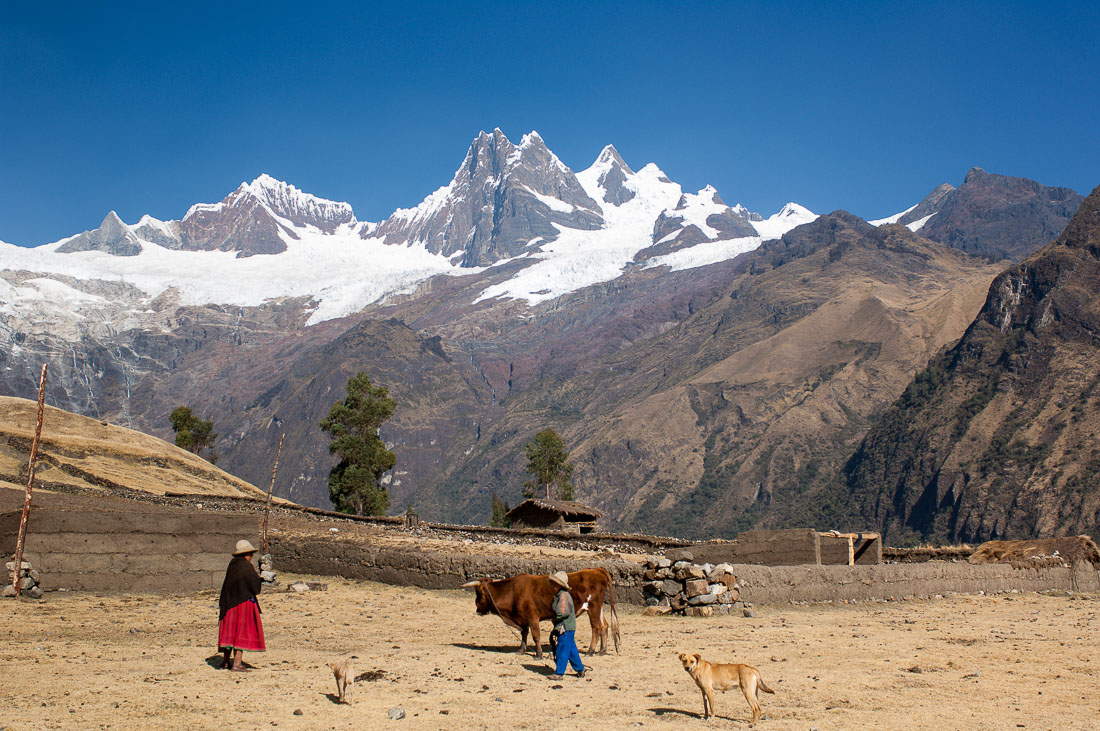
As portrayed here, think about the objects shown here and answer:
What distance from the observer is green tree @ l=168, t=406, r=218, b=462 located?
9000cm

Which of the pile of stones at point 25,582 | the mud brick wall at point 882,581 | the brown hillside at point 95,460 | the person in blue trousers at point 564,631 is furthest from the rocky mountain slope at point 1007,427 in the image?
the pile of stones at point 25,582

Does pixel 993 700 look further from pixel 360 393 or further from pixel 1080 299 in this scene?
pixel 1080 299

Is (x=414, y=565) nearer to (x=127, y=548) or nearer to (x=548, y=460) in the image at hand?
(x=127, y=548)

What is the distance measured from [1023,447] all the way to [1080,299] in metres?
32.9

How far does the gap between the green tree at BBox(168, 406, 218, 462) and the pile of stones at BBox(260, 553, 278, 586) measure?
230 ft

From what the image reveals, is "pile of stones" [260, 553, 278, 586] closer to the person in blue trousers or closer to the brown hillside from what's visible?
the person in blue trousers

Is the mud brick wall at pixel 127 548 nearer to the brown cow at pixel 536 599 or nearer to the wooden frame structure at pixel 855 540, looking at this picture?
the brown cow at pixel 536 599

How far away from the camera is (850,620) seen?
1928cm

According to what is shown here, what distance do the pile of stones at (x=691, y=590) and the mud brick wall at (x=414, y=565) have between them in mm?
436

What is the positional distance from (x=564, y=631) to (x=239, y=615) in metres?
4.73

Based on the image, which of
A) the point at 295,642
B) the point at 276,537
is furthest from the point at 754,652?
the point at 276,537

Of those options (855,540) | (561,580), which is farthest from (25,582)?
(855,540)

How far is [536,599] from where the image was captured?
47.9 feet

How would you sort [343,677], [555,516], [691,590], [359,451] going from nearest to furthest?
1. [343,677]
2. [691,590]
3. [555,516]
4. [359,451]
